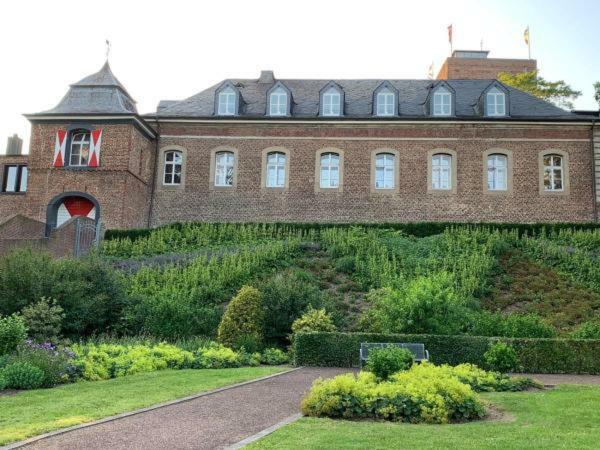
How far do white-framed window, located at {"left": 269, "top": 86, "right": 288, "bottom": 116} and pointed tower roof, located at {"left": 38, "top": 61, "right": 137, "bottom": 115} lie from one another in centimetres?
643

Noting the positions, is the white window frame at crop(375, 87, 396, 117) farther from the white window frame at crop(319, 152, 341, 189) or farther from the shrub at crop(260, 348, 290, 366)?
the shrub at crop(260, 348, 290, 366)

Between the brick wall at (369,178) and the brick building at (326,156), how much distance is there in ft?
0.15

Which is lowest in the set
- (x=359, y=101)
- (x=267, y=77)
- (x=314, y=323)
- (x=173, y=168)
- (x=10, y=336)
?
(x=10, y=336)

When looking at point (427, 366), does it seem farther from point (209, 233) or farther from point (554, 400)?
point (209, 233)

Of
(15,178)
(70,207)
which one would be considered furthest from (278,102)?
(15,178)

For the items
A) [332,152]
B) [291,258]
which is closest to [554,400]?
[291,258]

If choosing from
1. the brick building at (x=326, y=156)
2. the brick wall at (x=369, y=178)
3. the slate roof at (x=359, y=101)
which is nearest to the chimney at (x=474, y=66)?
the slate roof at (x=359, y=101)

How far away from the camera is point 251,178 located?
102 ft

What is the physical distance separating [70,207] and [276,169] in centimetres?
937

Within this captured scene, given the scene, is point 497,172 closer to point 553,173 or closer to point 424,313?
point 553,173

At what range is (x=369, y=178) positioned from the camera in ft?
101

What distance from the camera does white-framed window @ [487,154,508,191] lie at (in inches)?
1200

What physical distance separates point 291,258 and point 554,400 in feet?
47.6

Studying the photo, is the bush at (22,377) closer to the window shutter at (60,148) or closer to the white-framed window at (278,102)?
the window shutter at (60,148)
